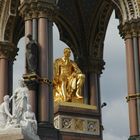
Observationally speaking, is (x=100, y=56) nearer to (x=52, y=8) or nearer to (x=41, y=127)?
(x=52, y=8)

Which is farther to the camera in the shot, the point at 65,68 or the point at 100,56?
the point at 100,56

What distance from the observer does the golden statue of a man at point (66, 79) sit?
23859 mm

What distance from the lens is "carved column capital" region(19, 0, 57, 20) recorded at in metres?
21.4

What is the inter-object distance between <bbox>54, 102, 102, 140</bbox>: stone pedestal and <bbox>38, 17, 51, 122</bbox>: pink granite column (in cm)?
189

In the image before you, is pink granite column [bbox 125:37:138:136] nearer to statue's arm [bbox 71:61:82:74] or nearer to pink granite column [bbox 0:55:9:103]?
statue's arm [bbox 71:61:82:74]

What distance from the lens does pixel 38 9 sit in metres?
21.4

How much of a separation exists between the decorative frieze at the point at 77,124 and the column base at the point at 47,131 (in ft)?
6.49

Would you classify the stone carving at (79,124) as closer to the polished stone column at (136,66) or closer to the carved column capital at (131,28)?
the polished stone column at (136,66)

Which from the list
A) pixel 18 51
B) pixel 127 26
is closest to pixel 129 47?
pixel 127 26

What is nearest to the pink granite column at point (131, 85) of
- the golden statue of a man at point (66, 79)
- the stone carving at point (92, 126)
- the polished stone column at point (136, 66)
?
the polished stone column at point (136, 66)

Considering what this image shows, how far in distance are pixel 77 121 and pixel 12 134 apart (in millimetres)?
8618

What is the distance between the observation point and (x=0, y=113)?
1590cm

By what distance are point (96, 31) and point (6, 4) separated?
15.2 ft

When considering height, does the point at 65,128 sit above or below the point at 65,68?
below
